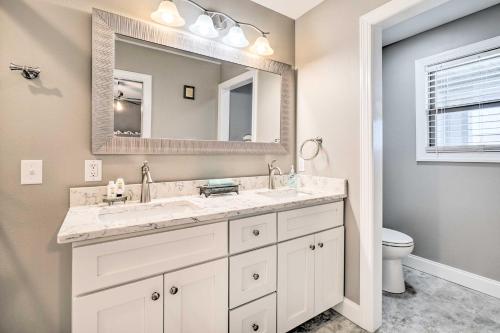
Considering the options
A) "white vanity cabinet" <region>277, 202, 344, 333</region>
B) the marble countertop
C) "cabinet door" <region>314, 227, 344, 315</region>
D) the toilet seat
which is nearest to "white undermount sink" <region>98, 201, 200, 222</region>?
the marble countertop

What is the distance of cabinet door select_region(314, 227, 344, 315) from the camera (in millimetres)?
1628

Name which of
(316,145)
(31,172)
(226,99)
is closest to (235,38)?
(226,99)

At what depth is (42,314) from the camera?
1.23 metres

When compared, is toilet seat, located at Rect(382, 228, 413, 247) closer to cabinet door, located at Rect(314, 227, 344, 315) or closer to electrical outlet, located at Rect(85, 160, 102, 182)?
cabinet door, located at Rect(314, 227, 344, 315)

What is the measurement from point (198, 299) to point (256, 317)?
1.32 ft

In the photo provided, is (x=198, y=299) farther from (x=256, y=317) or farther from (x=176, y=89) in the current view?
(x=176, y=89)

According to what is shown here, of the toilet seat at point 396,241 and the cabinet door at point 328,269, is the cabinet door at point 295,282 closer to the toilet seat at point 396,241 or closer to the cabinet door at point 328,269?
the cabinet door at point 328,269

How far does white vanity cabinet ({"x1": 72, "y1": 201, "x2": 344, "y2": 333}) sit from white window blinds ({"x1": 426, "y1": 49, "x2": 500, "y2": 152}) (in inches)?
56.5

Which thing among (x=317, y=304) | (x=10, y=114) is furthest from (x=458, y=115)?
(x=10, y=114)

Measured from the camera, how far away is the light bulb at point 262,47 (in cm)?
190

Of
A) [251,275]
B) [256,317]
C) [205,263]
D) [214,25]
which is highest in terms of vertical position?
[214,25]

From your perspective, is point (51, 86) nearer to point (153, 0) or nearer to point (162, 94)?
point (162, 94)

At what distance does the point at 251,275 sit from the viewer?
4.33 feet

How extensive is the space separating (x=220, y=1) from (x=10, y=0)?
118 centimetres
